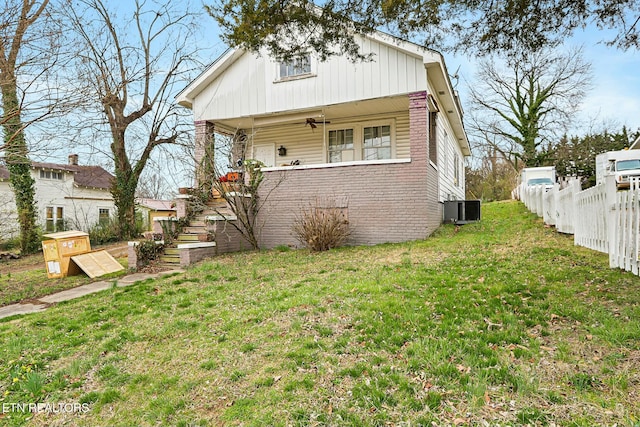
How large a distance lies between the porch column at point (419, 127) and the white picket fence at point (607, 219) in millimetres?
3188

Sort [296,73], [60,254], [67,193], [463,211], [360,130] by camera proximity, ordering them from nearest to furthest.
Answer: [60,254], [296,73], [463,211], [360,130], [67,193]

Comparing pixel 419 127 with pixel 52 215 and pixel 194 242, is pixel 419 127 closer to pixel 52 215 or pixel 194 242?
pixel 194 242

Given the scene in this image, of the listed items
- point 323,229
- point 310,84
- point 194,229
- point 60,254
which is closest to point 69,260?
point 60,254

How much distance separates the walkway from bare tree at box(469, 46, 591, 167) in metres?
26.6

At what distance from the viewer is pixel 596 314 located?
3766 millimetres

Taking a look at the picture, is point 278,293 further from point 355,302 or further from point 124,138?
point 124,138

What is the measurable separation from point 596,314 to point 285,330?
309 cm

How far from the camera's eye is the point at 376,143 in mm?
12352

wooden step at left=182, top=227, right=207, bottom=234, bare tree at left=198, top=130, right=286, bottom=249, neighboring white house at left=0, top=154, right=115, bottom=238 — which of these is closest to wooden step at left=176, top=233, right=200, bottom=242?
wooden step at left=182, top=227, right=207, bottom=234

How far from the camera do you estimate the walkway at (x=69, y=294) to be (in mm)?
6012

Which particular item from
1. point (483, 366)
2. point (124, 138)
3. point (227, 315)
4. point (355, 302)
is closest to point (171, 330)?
point (227, 315)

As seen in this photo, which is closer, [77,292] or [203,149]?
[77,292]

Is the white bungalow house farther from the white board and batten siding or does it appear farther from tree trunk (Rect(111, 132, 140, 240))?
tree trunk (Rect(111, 132, 140, 240))

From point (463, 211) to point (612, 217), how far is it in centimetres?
726
